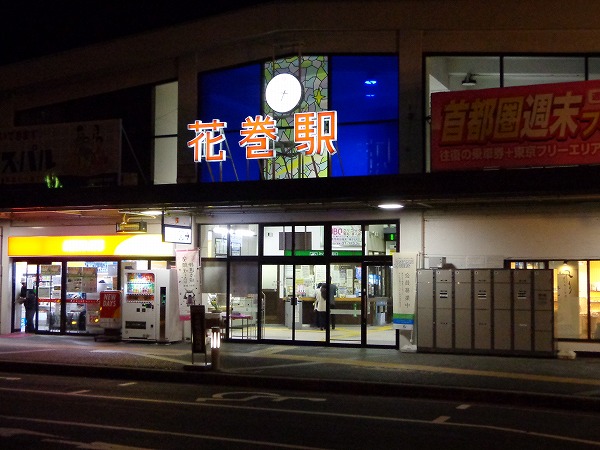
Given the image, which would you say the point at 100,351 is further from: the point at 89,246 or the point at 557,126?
the point at 557,126

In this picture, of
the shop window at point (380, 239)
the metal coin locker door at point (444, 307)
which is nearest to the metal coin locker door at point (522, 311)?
the metal coin locker door at point (444, 307)

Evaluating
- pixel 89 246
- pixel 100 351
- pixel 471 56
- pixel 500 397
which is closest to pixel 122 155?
pixel 89 246

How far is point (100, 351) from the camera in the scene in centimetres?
2002

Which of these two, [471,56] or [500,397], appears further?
[471,56]

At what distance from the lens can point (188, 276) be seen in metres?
21.3

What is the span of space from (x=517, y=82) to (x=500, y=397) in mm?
10285

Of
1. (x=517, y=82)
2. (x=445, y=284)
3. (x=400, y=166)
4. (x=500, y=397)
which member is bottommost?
(x=500, y=397)

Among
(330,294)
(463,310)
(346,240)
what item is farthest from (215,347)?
(463,310)

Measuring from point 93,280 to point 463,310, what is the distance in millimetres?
11449

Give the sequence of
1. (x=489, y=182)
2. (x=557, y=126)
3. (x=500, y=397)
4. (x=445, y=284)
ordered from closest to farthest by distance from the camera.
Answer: (x=500, y=397) → (x=489, y=182) → (x=557, y=126) → (x=445, y=284)

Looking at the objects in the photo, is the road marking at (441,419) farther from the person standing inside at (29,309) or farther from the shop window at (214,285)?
the person standing inside at (29,309)

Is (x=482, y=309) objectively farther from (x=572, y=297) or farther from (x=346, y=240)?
(x=346, y=240)

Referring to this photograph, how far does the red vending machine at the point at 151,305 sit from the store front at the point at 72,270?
2.75 ft

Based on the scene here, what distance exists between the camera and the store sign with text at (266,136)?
19609mm
